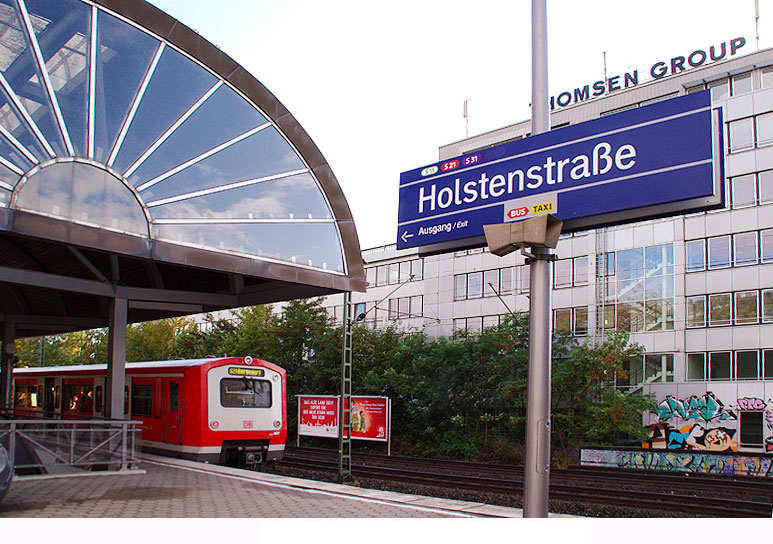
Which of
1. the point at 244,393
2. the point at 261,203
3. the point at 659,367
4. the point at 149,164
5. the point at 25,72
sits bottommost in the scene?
the point at 244,393

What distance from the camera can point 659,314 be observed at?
3459cm

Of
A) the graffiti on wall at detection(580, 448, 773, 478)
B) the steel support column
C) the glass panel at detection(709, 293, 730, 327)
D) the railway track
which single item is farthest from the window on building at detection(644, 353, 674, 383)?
the steel support column

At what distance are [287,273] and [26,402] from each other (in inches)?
723

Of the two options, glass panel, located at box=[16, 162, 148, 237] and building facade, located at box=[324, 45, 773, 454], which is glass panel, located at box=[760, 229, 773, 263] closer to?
building facade, located at box=[324, 45, 773, 454]

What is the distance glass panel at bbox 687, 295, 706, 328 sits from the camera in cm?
3350

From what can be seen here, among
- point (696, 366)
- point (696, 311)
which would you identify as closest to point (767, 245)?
point (696, 311)

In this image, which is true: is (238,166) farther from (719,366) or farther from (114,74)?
(719,366)

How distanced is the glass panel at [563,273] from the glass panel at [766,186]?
9.87m

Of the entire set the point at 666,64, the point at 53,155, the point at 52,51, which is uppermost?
the point at 666,64

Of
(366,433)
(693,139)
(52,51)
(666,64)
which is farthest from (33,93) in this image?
(666,64)

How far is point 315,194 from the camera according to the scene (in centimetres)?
1499

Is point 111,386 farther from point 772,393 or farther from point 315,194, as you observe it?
point 772,393

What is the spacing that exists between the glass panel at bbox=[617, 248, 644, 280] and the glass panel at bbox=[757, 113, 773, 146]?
7.38 m

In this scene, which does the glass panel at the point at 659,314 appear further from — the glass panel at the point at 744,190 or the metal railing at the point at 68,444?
the metal railing at the point at 68,444
